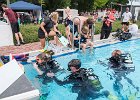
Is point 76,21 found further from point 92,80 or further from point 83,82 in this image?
point 83,82

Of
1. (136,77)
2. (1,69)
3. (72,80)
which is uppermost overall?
(1,69)

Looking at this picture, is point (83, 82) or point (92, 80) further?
point (92, 80)

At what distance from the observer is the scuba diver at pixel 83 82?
472 cm

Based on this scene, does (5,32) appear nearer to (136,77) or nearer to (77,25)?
(77,25)

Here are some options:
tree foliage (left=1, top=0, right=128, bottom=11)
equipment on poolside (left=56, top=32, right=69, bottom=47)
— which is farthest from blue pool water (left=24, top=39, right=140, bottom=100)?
tree foliage (left=1, top=0, right=128, bottom=11)

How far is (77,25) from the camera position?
939 centimetres

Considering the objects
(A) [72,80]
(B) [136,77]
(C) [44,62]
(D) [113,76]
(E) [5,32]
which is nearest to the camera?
(A) [72,80]

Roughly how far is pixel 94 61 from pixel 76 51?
1.02m

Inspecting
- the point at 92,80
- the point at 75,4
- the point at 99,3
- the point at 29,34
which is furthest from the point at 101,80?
the point at 99,3

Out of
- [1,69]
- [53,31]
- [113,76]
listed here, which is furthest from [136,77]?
[1,69]

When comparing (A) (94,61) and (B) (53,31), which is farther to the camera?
(B) (53,31)

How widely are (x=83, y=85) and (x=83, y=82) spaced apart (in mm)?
91

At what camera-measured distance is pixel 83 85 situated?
4871 millimetres

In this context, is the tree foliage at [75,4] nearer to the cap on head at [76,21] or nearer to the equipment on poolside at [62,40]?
the equipment on poolside at [62,40]
